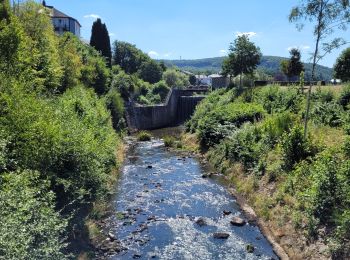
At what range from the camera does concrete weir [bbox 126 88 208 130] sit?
58.5 metres

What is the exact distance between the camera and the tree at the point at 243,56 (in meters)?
49.5

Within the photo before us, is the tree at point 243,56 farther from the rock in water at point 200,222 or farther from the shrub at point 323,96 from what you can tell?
the rock in water at point 200,222

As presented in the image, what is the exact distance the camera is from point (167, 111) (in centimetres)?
6494

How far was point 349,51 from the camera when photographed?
4350cm

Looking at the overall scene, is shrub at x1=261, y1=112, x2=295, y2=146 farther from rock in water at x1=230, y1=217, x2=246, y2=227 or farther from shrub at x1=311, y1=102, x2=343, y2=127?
rock in water at x1=230, y1=217, x2=246, y2=227

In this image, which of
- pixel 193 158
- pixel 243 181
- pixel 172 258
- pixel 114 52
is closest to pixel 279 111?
pixel 193 158

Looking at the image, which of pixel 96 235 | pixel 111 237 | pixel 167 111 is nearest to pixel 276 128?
pixel 111 237

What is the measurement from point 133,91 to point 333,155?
178 feet

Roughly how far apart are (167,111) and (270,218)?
153ft

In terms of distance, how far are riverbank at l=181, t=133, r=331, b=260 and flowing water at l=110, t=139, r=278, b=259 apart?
1.54 ft

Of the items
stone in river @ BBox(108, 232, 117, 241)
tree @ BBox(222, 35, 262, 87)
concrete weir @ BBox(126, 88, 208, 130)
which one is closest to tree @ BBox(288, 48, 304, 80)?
tree @ BBox(222, 35, 262, 87)

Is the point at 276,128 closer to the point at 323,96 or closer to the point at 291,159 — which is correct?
the point at 291,159

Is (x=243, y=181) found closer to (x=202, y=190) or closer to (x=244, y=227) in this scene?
(x=202, y=190)

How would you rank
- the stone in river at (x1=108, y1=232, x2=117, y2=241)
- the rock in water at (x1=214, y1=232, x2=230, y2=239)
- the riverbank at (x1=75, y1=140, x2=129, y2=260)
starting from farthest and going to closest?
the rock in water at (x1=214, y1=232, x2=230, y2=239) < the stone in river at (x1=108, y1=232, x2=117, y2=241) < the riverbank at (x1=75, y1=140, x2=129, y2=260)
